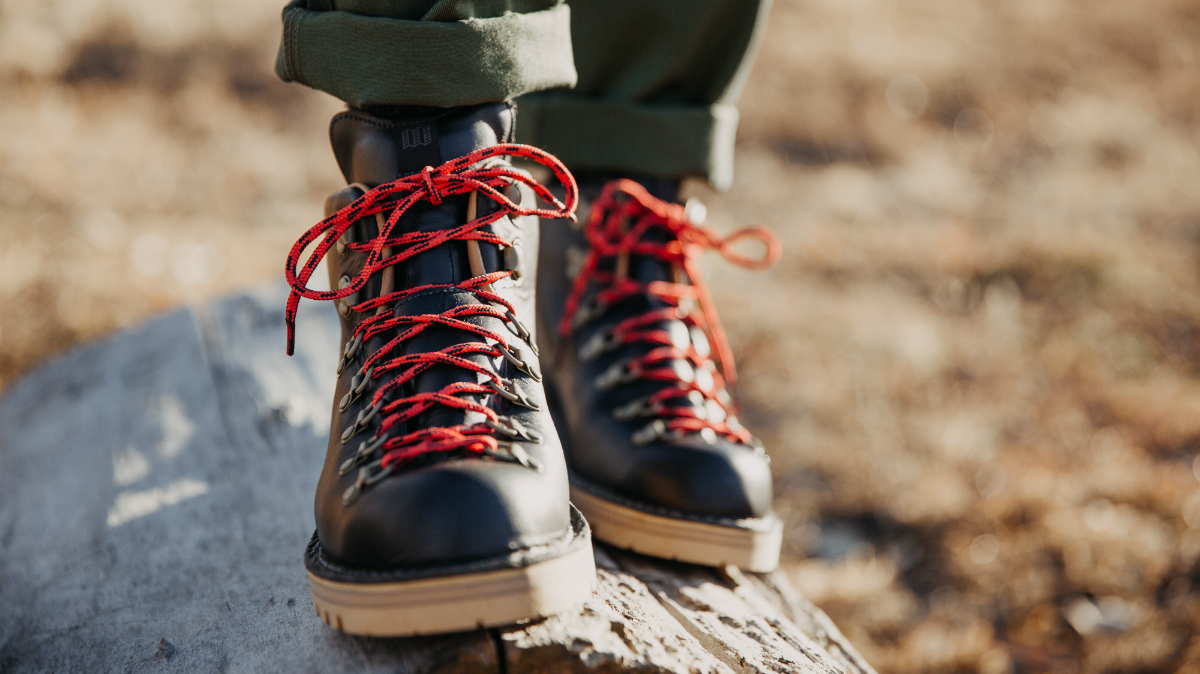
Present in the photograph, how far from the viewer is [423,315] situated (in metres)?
1.17

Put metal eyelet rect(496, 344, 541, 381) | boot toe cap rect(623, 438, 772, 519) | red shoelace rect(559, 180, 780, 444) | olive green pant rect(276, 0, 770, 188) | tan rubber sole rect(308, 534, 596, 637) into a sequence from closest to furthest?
tan rubber sole rect(308, 534, 596, 637), metal eyelet rect(496, 344, 541, 381), boot toe cap rect(623, 438, 772, 519), red shoelace rect(559, 180, 780, 444), olive green pant rect(276, 0, 770, 188)

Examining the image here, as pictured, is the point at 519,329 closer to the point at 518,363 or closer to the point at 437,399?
the point at 518,363

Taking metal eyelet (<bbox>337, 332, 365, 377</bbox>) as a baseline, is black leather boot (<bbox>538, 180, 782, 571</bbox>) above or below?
below

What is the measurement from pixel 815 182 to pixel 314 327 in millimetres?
4236

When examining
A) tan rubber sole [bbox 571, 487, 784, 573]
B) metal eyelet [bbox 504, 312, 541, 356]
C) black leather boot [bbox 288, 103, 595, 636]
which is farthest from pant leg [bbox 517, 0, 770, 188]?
tan rubber sole [bbox 571, 487, 784, 573]

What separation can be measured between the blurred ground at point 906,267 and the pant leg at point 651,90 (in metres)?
1.15

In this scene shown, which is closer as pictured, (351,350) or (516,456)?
(516,456)

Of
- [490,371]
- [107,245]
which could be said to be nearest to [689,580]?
[490,371]

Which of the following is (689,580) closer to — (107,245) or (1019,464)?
(1019,464)

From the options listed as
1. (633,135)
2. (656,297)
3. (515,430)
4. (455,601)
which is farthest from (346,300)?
(633,135)

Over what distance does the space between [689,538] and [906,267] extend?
10.4 ft

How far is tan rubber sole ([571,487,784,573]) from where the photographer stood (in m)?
1.37

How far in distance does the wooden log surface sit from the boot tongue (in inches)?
16.5

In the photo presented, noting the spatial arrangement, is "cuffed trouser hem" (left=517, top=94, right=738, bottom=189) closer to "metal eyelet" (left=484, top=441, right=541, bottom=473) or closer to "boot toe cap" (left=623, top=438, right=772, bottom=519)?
"boot toe cap" (left=623, top=438, right=772, bottom=519)
